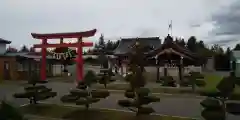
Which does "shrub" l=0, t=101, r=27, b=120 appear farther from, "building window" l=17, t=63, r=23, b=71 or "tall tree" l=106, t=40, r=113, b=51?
"tall tree" l=106, t=40, r=113, b=51

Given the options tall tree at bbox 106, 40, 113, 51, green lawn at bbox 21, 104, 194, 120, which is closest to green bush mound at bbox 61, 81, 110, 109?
green lawn at bbox 21, 104, 194, 120

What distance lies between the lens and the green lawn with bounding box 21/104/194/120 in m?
9.66

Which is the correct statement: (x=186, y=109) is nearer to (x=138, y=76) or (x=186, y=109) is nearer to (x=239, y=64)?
(x=138, y=76)

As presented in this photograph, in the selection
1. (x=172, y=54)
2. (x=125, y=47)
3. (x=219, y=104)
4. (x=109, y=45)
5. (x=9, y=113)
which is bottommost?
(x=219, y=104)

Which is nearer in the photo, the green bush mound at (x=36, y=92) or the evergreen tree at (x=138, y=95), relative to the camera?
the evergreen tree at (x=138, y=95)

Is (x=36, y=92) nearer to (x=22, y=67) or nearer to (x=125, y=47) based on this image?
(x=22, y=67)

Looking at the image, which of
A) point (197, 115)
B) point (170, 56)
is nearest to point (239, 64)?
point (170, 56)

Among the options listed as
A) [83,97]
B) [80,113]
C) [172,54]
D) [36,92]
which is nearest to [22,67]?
[172,54]

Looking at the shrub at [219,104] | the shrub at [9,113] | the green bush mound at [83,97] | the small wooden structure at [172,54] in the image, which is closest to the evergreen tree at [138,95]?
the green bush mound at [83,97]

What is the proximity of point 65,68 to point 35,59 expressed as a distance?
817 cm

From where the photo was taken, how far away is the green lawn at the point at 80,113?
31.7 feet

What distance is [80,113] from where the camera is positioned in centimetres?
1029

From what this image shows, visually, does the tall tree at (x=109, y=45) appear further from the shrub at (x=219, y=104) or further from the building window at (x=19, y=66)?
the shrub at (x=219, y=104)

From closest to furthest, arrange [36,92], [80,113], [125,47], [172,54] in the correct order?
1. [80,113]
2. [36,92]
3. [172,54]
4. [125,47]
